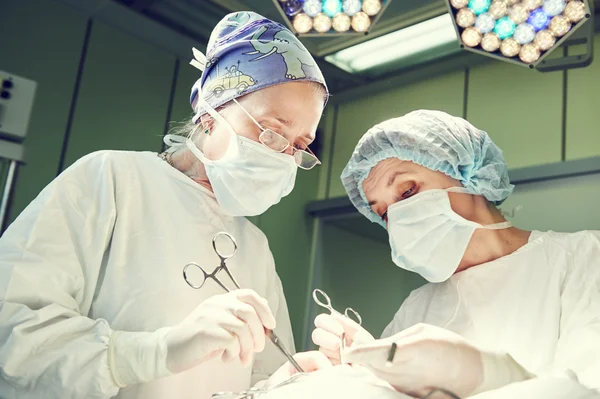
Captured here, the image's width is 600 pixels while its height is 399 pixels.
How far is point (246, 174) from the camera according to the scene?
1.41m

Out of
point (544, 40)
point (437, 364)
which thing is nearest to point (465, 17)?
point (544, 40)

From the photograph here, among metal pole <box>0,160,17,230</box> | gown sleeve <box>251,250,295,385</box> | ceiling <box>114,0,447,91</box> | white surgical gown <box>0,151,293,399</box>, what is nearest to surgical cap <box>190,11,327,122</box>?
white surgical gown <box>0,151,293,399</box>

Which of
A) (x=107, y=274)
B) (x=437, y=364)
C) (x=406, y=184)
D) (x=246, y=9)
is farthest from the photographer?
(x=246, y=9)

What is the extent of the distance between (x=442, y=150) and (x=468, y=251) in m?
0.28

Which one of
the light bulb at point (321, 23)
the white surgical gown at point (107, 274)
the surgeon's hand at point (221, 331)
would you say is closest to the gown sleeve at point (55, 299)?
the white surgical gown at point (107, 274)

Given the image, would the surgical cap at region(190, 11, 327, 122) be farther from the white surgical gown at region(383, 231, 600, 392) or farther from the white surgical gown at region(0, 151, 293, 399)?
the white surgical gown at region(383, 231, 600, 392)

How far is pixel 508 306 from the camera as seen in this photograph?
1.45 metres

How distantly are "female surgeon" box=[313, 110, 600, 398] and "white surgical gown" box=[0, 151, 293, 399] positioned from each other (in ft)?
0.97

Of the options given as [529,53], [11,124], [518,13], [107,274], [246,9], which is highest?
[246,9]

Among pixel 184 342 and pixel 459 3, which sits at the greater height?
pixel 459 3

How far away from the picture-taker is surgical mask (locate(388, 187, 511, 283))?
1.55 metres

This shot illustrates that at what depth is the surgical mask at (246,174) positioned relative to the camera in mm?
1405

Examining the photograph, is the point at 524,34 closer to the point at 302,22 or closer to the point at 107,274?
the point at 302,22

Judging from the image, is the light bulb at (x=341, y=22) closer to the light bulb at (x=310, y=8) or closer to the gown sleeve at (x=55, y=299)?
the light bulb at (x=310, y=8)
